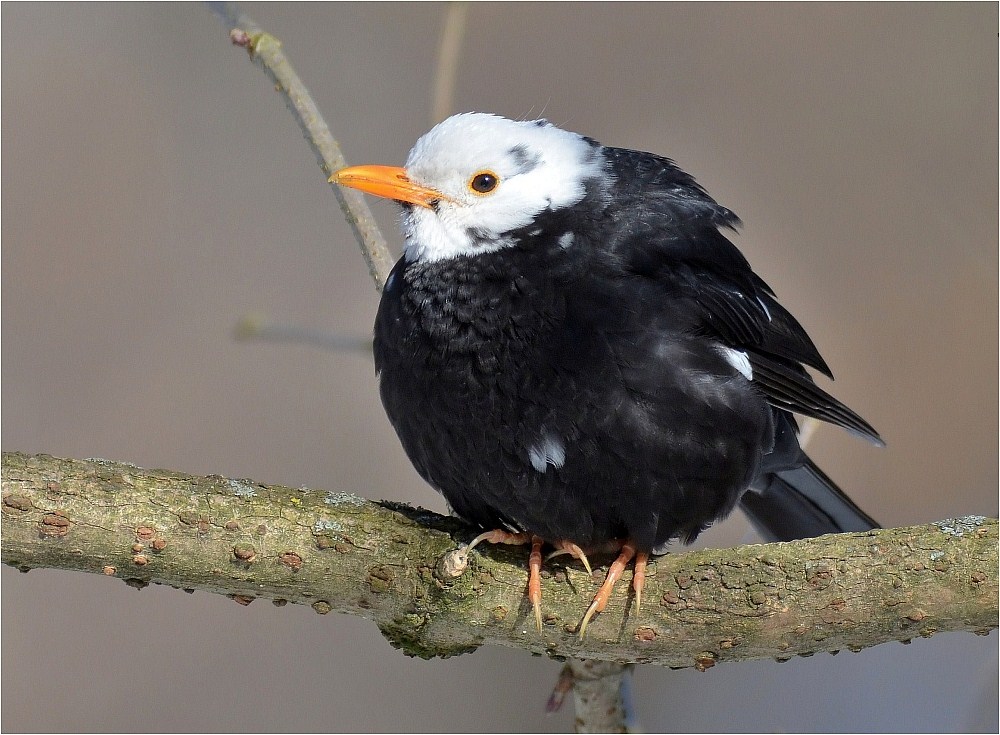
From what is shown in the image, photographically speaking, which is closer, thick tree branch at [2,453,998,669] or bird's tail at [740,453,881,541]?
thick tree branch at [2,453,998,669]

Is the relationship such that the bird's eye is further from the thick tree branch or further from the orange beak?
the thick tree branch

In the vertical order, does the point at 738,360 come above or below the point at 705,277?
below

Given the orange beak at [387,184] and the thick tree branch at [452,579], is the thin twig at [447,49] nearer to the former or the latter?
the orange beak at [387,184]

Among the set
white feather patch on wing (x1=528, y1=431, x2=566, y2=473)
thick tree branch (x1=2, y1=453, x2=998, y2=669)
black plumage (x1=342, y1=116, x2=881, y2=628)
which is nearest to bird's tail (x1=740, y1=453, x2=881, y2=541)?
black plumage (x1=342, y1=116, x2=881, y2=628)

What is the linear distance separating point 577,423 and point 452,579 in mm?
544

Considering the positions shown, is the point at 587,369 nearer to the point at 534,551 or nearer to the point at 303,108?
the point at 534,551

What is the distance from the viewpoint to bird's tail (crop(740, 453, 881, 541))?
3.86 meters

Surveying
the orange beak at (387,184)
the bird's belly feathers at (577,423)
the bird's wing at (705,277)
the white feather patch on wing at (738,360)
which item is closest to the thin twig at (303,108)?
the orange beak at (387,184)

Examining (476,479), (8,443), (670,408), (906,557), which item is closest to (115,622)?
(8,443)

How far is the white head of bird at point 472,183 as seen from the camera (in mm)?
3316

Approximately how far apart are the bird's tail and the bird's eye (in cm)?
143

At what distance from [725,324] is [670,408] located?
1.33ft

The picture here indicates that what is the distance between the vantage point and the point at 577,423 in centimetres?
303

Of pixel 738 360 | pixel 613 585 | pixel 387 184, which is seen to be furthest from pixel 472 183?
pixel 613 585
